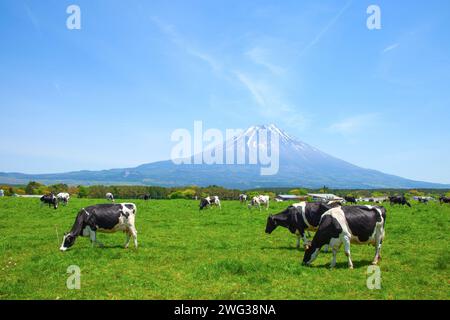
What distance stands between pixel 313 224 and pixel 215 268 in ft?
20.7

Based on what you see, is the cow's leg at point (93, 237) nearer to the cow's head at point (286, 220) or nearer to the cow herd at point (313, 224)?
the cow herd at point (313, 224)

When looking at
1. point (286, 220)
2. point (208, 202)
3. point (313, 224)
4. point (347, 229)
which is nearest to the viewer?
point (347, 229)

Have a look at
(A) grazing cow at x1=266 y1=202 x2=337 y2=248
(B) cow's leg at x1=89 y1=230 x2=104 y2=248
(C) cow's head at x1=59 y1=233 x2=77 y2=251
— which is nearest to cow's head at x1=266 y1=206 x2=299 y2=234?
(A) grazing cow at x1=266 y1=202 x2=337 y2=248

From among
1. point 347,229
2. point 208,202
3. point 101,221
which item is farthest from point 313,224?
point 208,202

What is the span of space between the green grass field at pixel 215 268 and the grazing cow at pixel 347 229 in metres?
0.61

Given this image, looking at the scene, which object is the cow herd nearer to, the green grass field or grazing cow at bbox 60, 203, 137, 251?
grazing cow at bbox 60, 203, 137, 251

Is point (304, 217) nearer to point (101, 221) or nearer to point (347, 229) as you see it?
point (347, 229)

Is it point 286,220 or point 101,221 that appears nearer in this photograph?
point 101,221

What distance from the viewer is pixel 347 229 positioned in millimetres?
12484

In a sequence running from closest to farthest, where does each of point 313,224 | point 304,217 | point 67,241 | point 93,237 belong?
point 67,241, point 93,237, point 313,224, point 304,217

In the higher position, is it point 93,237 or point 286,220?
point 286,220

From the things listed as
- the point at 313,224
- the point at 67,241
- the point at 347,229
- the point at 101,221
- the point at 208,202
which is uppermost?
the point at 347,229
